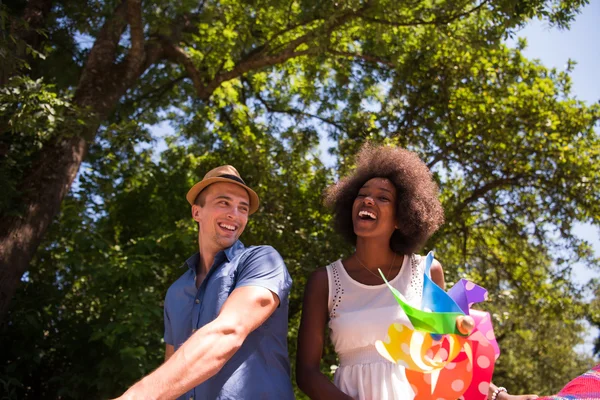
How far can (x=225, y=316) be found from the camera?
1.99m

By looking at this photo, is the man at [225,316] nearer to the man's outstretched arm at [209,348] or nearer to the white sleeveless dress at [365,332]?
the man's outstretched arm at [209,348]

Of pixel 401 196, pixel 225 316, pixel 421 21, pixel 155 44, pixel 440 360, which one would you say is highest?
pixel 155 44

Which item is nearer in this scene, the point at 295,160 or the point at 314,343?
the point at 314,343

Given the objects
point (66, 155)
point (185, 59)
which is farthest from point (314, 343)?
point (185, 59)

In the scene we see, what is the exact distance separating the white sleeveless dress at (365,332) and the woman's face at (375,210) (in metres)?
0.24

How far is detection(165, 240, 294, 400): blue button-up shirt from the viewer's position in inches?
88.4

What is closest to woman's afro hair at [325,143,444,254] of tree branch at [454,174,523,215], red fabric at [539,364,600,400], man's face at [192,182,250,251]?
man's face at [192,182,250,251]

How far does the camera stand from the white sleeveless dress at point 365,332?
2.52 metres

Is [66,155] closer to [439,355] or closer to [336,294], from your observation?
[336,294]

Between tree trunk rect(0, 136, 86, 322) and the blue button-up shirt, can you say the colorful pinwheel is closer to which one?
the blue button-up shirt

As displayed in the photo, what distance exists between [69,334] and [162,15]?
4.04m

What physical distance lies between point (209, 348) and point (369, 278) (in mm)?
1057

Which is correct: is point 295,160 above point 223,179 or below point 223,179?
above

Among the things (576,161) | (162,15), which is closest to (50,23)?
(162,15)
